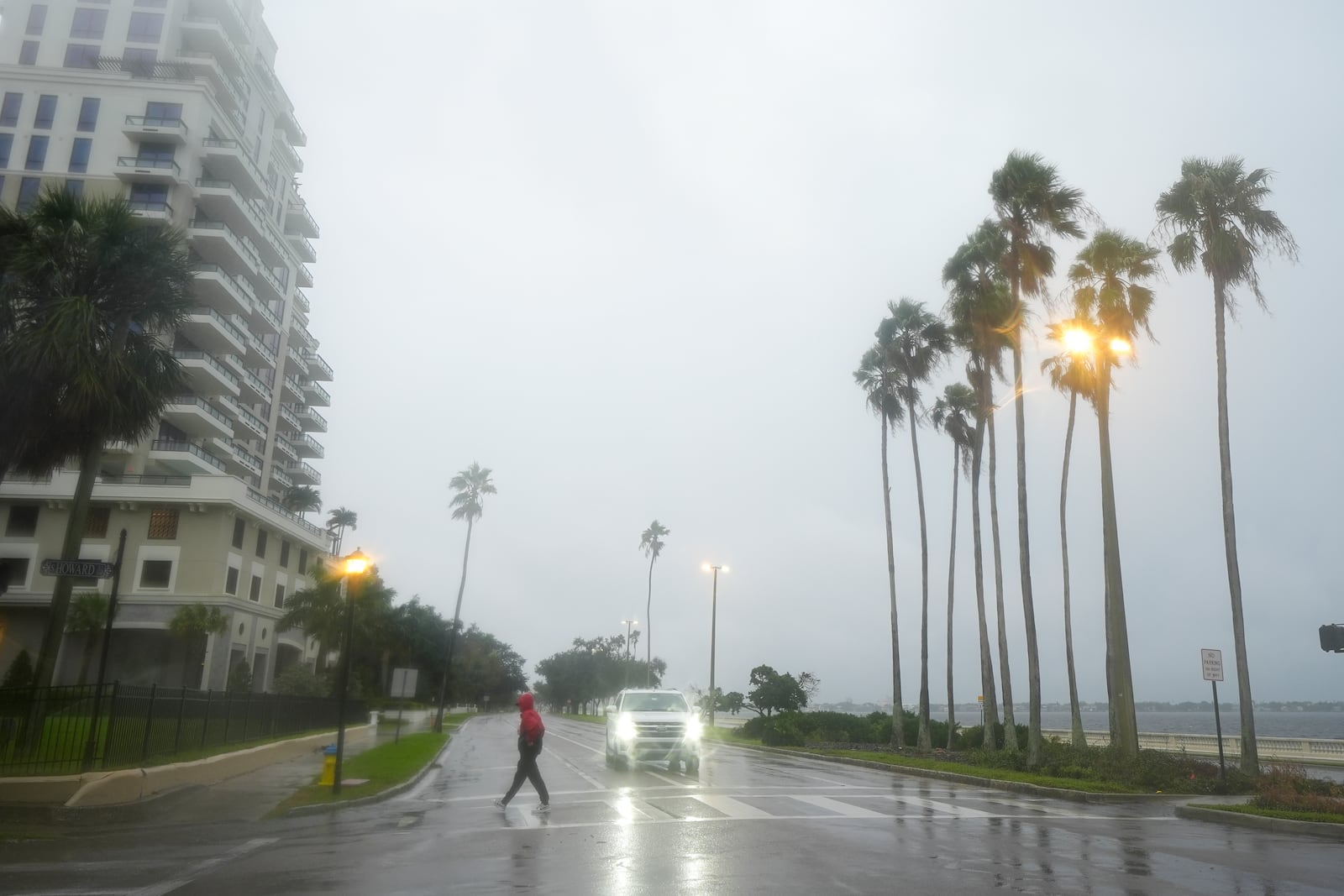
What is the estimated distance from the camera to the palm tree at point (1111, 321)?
975 inches

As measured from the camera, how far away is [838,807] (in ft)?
49.1

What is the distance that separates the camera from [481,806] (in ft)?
49.3

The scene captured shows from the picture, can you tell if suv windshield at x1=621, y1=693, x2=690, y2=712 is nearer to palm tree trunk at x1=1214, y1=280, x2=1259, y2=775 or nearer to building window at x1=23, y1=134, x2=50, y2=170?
palm tree trunk at x1=1214, y1=280, x2=1259, y2=775

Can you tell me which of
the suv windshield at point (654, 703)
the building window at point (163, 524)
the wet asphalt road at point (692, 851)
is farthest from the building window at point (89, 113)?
the wet asphalt road at point (692, 851)

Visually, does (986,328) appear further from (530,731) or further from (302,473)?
(302,473)

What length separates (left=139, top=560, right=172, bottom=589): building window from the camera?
47.0m

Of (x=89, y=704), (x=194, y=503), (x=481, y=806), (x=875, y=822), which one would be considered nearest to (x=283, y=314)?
(x=194, y=503)

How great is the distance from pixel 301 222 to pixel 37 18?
18821 millimetres

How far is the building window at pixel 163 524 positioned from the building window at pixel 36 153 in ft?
71.0

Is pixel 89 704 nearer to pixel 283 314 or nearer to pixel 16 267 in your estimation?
pixel 16 267

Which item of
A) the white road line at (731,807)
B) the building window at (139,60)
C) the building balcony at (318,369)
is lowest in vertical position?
the white road line at (731,807)

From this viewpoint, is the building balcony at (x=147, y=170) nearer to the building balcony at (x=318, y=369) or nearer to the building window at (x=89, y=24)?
the building window at (x=89, y=24)

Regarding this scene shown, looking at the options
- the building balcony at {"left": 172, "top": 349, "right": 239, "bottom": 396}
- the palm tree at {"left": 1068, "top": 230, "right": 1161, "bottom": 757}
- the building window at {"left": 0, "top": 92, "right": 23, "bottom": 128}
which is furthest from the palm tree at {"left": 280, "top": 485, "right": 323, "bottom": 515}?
the palm tree at {"left": 1068, "top": 230, "right": 1161, "bottom": 757}

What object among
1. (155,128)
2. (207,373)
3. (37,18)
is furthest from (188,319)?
(37,18)
